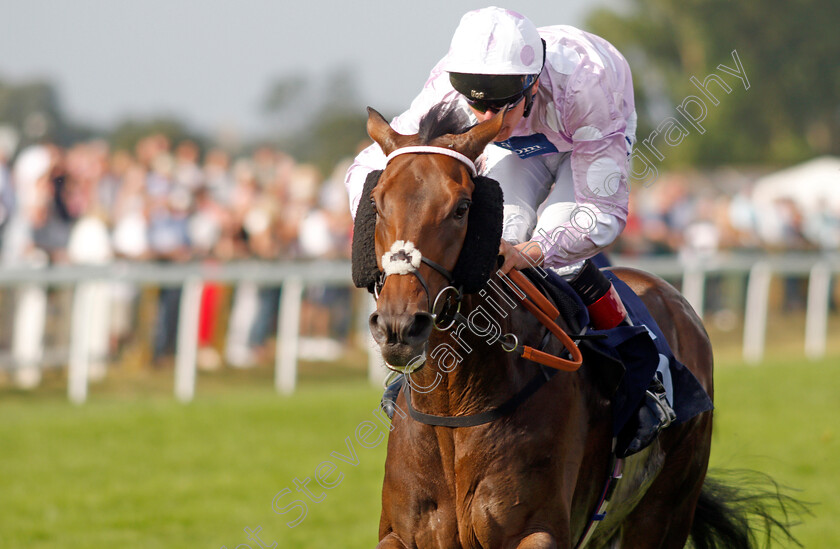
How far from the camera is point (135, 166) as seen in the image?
1053 cm

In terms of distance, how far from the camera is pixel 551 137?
364cm

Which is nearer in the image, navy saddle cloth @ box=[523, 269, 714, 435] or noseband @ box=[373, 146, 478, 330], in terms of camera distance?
noseband @ box=[373, 146, 478, 330]

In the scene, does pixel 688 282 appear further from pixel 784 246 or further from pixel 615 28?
pixel 615 28

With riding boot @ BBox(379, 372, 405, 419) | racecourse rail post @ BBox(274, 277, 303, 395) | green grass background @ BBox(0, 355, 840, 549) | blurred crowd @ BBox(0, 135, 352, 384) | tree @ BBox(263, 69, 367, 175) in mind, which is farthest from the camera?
tree @ BBox(263, 69, 367, 175)

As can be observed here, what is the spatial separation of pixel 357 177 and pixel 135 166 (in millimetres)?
7610

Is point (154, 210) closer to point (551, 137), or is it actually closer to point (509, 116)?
point (551, 137)

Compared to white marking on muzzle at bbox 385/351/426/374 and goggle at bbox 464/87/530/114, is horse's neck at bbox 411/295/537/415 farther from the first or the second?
goggle at bbox 464/87/530/114

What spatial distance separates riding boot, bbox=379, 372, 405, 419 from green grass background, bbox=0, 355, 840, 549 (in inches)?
90.9

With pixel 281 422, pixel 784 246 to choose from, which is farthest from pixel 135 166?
pixel 784 246

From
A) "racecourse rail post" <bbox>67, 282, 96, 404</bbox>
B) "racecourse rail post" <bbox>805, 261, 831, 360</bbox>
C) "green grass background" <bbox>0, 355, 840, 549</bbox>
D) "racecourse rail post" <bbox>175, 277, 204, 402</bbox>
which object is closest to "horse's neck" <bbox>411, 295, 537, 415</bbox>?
"green grass background" <bbox>0, 355, 840, 549</bbox>

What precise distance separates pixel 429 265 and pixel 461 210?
0.66 ft

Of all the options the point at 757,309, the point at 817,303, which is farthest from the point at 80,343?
the point at 817,303

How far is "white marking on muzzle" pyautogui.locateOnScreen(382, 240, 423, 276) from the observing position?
2625mm

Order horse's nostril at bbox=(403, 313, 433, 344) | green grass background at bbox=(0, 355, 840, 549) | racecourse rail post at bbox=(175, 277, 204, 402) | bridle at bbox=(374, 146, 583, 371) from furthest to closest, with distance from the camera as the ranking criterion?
racecourse rail post at bbox=(175, 277, 204, 402), green grass background at bbox=(0, 355, 840, 549), bridle at bbox=(374, 146, 583, 371), horse's nostril at bbox=(403, 313, 433, 344)
